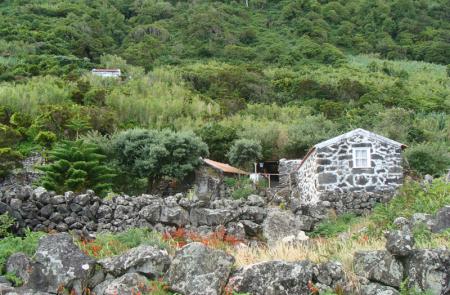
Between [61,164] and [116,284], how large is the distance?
13.5 meters

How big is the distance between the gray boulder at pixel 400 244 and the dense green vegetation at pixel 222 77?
1641cm

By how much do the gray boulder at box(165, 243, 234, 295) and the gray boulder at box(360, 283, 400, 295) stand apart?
1.61m

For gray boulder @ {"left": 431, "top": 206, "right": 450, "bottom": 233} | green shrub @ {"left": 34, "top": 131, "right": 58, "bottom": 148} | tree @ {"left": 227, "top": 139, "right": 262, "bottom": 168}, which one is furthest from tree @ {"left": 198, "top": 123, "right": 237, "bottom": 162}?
gray boulder @ {"left": 431, "top": 206, "right": 450, "bottom": 233}

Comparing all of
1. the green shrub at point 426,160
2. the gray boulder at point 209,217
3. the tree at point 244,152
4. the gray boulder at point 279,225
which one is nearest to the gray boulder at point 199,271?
the gray boulder at point 279,225

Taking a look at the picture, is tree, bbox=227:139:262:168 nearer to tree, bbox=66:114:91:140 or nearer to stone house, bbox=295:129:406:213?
tree, bbox=66:114:91:140

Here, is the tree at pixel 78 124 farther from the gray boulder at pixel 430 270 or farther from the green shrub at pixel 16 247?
the gray boulder at pixel 430 270

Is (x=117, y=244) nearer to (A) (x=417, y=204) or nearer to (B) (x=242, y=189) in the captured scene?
(A) (x=417, y=204)

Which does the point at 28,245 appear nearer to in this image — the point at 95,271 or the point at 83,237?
the point at 95,271

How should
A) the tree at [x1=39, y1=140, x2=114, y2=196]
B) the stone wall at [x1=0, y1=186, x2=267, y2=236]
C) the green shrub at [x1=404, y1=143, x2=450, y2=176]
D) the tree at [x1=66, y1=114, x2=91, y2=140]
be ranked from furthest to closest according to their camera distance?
the tree at [x1=66, y1=114, x2=91, y2=140]
the green shrub at [x1=404, y1=143, x2=450, y2=176]
the tree at [x1=39, y1=140, x2=114, y2=196]
the stone wall at [x1=0, y1=186, x2=267, y2=236]

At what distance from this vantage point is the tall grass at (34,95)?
36906 mm

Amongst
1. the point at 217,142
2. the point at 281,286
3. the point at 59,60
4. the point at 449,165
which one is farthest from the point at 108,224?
the point at 59,60

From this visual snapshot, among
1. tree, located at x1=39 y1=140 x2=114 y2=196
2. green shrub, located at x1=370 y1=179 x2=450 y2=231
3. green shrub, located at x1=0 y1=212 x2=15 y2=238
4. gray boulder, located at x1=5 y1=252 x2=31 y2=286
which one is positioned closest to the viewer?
gray boulder, located at x1=5 y1=252 x2=31 y2=286

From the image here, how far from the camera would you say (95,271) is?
739cm

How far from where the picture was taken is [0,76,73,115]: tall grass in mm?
36906
